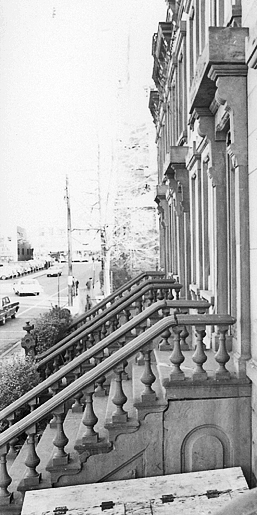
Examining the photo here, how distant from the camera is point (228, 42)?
3338 millimetres

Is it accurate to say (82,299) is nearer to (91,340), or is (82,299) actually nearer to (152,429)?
(91,340)

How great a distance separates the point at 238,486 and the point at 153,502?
612 millimetres

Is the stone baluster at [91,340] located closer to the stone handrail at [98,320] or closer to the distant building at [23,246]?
the stone handrail at [98,320]

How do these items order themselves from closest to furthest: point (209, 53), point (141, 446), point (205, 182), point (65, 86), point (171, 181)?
point (209, 53)
point (141, 446)
point (205, 182)
point (171, 181)
point (65, 86)

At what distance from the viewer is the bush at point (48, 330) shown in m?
7.69

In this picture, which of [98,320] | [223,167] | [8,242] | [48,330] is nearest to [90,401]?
[223,167]

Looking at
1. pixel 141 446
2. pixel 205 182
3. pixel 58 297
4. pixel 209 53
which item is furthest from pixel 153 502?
pixel 58 297

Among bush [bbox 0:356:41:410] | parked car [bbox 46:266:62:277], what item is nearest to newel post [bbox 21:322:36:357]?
bush [bbox 0:356:41:410]

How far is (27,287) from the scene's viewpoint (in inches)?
410

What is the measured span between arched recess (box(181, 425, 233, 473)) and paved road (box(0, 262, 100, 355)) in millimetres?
6161

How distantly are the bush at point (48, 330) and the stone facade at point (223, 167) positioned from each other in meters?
2.34

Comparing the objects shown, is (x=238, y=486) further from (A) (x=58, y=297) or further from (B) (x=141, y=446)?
(A) (x=58, y=297)

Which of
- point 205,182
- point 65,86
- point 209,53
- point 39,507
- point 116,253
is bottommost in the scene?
point 39,507

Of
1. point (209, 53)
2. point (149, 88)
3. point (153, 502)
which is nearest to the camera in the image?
point (153, 502)
